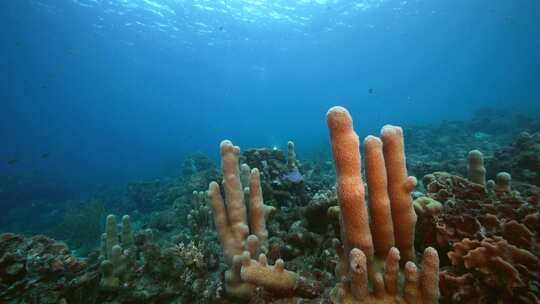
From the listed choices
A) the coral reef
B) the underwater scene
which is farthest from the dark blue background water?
the coral reef

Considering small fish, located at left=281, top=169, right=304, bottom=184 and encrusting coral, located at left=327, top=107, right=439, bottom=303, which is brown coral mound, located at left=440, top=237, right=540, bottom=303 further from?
small fish, located at left=281, top=169, right=304, bottom=184

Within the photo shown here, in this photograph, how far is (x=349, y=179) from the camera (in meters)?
2.23

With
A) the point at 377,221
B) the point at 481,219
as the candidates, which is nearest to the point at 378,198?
the point at 377,221

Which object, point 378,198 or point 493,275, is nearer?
point 493,275

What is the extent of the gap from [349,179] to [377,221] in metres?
0.56

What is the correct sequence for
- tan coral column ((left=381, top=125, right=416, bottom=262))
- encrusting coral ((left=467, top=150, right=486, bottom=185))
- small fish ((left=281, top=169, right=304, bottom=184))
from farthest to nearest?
small fish ((left=281, top=169, right=304, bottom=184)) < encrusting coral ((left=467, top=150, right=486, bottom=185)) < tan coral column ((left=381, top=125, right=416, bottom=262))

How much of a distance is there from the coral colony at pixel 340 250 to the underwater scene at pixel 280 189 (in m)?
0.02

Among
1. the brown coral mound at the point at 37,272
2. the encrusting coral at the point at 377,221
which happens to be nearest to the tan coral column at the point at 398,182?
the encrusting coral at the point at 377,221

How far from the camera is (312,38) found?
134 ft

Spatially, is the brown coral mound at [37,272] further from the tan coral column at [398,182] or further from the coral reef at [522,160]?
the coral reef at [522,160]

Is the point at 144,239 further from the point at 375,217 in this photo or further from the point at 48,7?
the point at 48,7

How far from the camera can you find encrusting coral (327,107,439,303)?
2043mm

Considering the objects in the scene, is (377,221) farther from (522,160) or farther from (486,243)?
(522,160)

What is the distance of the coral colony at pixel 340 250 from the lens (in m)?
2.18
